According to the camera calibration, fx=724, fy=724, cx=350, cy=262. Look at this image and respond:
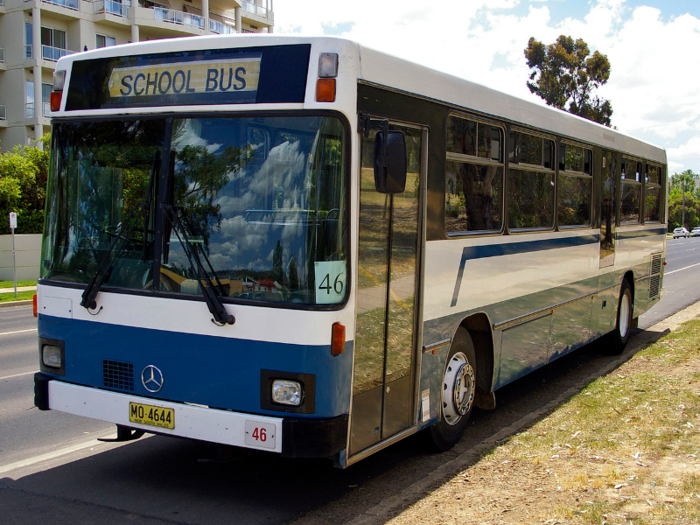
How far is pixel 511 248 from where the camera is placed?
7.00 m

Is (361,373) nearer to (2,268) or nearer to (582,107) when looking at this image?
(2,268)

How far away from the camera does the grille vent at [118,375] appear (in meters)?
4.91

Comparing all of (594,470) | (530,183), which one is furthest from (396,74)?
(594,470)

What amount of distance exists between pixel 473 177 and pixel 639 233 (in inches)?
251

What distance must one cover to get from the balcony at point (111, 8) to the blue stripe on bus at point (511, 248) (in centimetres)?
3556

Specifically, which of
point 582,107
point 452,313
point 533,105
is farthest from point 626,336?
point 582,107

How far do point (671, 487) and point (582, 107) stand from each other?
50481 mm

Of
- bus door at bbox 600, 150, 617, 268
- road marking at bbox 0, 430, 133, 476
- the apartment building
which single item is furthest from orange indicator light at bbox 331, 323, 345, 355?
the apartment building

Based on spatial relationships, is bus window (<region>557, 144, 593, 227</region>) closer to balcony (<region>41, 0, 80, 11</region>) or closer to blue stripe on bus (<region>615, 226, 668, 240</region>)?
blue stripe on bus (<region>615, 226, 668, 240</region>)

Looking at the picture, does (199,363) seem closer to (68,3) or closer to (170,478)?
(170,478)

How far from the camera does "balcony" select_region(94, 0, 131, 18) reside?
125ft

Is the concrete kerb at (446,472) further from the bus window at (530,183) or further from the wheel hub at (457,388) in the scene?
the bus window at (530,183)

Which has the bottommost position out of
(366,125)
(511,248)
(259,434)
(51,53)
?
(259,434)

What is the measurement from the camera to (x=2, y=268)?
2544cm
